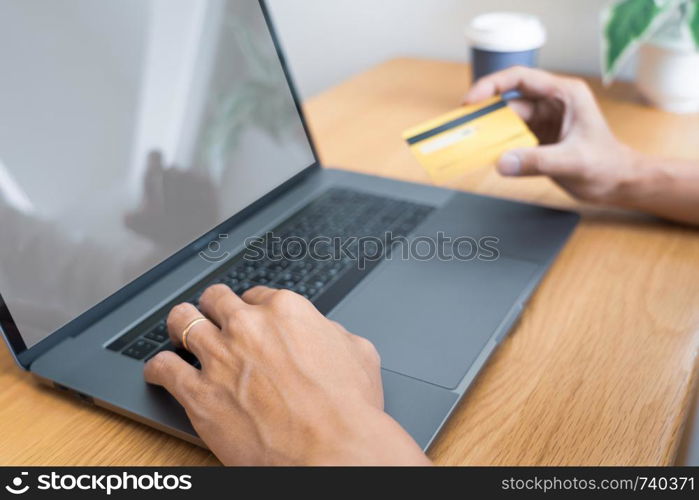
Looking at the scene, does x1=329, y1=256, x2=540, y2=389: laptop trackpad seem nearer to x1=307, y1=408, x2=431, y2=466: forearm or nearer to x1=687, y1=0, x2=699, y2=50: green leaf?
x1=307, y1=408, x2=431, y2=466: forearm

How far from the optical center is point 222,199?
0.74 m

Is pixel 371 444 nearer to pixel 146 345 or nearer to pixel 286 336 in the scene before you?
pixel 286 336

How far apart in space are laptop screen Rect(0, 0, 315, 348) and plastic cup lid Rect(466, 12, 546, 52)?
0.43 metres

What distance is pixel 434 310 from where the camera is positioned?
616 millimetres

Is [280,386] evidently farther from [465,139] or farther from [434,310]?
[465,139]

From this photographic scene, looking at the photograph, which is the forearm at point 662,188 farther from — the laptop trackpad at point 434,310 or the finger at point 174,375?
the finger at point 174,375

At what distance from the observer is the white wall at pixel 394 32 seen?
130 centimetres

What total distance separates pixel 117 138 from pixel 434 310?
346 millimetres

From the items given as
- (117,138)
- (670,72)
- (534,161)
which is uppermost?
(117,138)

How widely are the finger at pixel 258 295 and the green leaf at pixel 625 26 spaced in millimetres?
752

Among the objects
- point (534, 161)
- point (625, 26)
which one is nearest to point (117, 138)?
point (534, 161)

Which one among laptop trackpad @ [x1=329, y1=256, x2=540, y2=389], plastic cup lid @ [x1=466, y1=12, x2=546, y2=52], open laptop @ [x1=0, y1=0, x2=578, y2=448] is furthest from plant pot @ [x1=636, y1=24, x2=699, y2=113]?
laptop trackpad @ [x1=329, y1=256, x2=540, y2=389]

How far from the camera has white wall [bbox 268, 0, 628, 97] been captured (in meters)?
1.30

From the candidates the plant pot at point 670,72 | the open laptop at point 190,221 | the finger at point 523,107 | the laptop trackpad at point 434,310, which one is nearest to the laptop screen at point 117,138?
the open laptop at point 190,221
